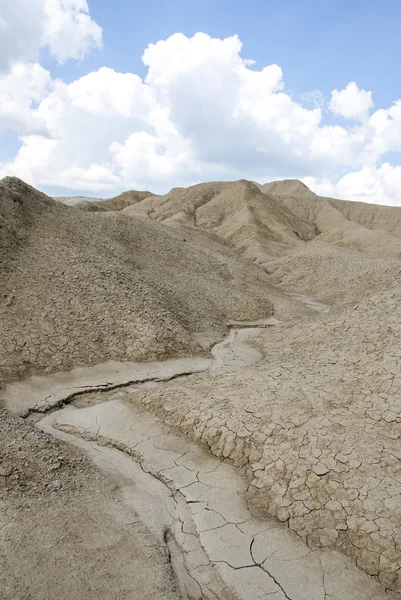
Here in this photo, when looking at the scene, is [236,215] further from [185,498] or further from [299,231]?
[185,498]

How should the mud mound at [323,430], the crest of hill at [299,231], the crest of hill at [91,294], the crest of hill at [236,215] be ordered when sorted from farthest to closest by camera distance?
the crest of hill at [236,215]
the crest of hill at [299,231]
the crest of hill at [91,294]
the mud mound at [323,430]

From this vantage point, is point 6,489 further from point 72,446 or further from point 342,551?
point 342,551

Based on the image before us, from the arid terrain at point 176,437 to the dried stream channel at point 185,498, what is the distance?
22 millimetres

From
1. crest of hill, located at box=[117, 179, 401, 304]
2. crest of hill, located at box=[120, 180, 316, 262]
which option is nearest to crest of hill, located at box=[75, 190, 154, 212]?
crest of hill, located at box=[120, 180, 316, 262]

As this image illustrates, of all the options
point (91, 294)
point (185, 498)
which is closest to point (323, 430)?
point (185, 498)

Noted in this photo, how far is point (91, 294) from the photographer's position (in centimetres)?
1241

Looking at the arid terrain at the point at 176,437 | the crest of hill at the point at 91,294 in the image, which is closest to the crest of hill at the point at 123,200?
the crest of hill at the point at 91,294

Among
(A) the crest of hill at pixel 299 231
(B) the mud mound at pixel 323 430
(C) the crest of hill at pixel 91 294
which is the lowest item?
(B) the mud mound at pixel 323 430

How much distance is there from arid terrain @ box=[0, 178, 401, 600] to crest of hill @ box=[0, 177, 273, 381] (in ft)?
0.19

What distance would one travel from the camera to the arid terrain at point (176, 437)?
4.81 meters

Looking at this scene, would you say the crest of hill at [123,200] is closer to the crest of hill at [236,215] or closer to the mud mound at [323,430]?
the crest of hill at [236,215]

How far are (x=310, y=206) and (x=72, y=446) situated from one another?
4991 centimetres

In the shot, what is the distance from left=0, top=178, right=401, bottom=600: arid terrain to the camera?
4.81 meters

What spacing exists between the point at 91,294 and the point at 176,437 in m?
6.13
